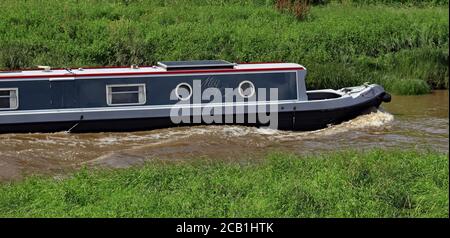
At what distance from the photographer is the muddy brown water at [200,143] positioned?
1227 centimetres

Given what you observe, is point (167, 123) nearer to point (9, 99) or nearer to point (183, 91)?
point (183, 91)

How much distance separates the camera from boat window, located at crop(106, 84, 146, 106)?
1500 centimetres

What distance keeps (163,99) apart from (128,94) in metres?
0.72

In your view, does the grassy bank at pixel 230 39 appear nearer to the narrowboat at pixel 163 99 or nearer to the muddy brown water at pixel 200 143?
the narrowboat at pixel 163 99

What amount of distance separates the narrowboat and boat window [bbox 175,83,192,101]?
21 mm

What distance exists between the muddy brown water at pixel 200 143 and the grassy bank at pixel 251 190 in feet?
5.66

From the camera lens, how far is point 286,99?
51.3 feet

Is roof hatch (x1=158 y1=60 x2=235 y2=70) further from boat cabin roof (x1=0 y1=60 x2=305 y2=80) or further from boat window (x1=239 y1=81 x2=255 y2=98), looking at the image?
boat window (x1=239 y1=81 x2=255 y2=98)

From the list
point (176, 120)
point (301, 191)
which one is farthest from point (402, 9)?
point (301, 191)

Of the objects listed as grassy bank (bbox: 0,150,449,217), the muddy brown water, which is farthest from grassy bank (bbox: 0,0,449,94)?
grassy bank (bbox: 0,150,449,217)

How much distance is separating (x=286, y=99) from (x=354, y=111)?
1.67 m

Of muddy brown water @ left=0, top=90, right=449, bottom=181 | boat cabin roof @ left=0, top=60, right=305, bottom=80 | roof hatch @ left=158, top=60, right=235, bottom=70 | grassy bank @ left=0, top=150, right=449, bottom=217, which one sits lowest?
muddy brown water @ left=0, top=90, right=449, bottom=181

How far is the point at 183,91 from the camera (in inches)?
600
